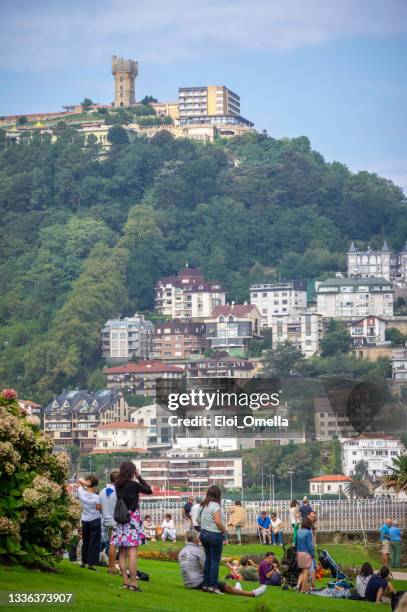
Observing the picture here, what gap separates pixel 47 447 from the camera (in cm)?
1342

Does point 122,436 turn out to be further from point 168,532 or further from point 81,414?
point 168,532

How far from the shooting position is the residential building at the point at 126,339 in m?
124

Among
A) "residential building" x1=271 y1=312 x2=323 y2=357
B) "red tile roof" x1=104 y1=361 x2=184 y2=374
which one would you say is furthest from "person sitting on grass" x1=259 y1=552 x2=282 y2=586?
"residential building" x1=271 y1=312 x2=323 y2=357

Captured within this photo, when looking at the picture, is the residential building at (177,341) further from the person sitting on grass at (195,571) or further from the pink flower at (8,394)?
the pink flower at (8,394)

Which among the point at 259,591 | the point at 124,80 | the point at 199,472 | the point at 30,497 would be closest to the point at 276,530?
the point at 259,591

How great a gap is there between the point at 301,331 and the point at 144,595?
4543 inches

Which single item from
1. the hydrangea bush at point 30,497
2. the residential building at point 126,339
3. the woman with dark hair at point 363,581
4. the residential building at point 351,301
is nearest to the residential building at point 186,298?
the residential building at point 126,339

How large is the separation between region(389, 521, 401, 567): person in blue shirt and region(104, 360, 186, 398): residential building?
94.6m

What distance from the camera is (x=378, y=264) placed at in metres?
143

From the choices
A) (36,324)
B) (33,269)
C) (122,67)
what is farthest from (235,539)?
(122,67)

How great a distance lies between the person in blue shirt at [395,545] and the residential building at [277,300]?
114698mm

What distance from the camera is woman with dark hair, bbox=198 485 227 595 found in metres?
14.2

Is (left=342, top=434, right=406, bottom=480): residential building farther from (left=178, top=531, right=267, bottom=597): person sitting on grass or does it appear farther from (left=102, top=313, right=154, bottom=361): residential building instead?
(left=102, top=313, right=154, bottom=361): residential building

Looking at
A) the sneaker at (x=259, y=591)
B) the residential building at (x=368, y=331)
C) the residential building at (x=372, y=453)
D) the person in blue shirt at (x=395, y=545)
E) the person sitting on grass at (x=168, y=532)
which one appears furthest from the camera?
the residential building at (x=368, y=331)
